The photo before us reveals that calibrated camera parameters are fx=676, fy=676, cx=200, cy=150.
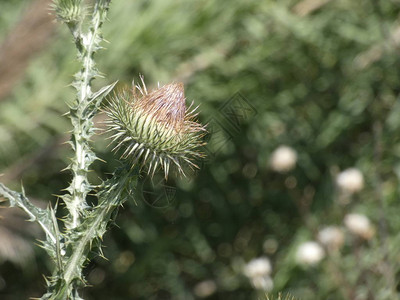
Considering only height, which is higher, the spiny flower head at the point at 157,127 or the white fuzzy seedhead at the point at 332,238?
the white fuzzy seedhead at the point at 332,238

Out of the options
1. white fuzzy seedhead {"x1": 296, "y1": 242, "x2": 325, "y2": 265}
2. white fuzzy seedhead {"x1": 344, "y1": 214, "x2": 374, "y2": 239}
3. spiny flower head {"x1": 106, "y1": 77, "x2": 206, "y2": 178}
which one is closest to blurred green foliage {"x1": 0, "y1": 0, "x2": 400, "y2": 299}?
white fuzzy seedhead {"x1": 296, "y1": 242, "x2": 325, "y2": 265}

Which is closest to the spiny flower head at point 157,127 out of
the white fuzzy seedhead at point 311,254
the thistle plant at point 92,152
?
the thistle plant at point 92,152

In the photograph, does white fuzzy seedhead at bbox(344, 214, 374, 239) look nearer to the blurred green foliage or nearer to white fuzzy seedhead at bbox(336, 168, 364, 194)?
white fuzzy seedhead at bbox(336, 168, 364, 194)

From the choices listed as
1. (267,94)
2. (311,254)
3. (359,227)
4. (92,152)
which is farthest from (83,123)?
(267,94)

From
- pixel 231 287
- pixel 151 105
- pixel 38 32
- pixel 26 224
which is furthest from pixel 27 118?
pixel 151 105

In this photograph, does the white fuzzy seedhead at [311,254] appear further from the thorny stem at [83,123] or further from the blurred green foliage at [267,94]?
the thorny stem at [83,123]

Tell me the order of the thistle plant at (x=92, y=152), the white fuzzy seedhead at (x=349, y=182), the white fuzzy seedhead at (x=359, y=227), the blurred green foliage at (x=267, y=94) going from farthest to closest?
the blurred green foliage at (x=267, y=94) → the white fuzzy seedhead at (x=349, y=182) → the white fuzzy seedhead at (x=359, y=227) → the thistle plant at (x=92, y=152)

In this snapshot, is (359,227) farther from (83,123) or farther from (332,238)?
(83,123)

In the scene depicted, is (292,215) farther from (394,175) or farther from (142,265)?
(142,265)
